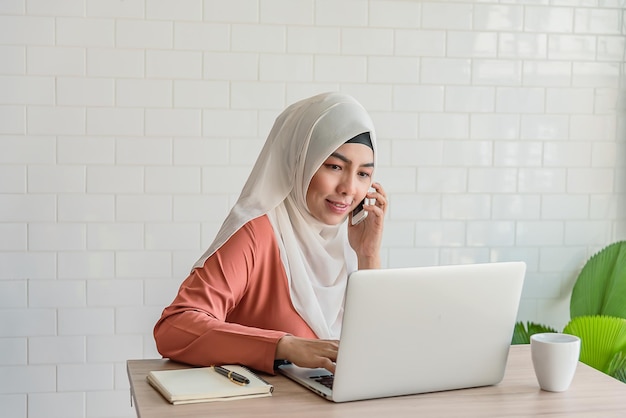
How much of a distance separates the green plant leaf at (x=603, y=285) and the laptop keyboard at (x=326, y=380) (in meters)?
2.25

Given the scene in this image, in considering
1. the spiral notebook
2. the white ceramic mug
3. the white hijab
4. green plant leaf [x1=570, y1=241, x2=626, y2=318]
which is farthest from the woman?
green plant leaf [x1=570, y1=241, x2=626, y2=318]

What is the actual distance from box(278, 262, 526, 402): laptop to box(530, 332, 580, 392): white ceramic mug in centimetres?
7

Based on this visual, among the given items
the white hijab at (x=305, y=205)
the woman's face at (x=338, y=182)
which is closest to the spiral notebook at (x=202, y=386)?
the white hijab at (x=305, y=205)

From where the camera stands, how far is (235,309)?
2.28m

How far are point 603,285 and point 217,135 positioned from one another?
5.93ft

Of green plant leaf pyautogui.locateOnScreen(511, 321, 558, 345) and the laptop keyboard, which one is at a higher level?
the laptop keyboard

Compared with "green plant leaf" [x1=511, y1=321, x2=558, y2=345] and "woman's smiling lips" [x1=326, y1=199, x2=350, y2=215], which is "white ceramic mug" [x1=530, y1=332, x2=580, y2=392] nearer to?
"woman's smiling lips" [x1=326, y1=199, x2=350, y2=215]

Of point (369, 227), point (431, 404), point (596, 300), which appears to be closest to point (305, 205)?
point (369, 227)

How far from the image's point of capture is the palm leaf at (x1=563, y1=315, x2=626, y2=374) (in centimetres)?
313

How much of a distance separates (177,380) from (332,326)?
75 centimetres

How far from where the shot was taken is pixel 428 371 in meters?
1.66

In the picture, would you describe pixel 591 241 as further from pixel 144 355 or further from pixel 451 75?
pixel 144 355

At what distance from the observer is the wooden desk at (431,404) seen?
5.04 ft

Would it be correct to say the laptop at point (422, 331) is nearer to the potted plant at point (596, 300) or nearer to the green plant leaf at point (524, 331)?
the potted plant at point (596, 300)
